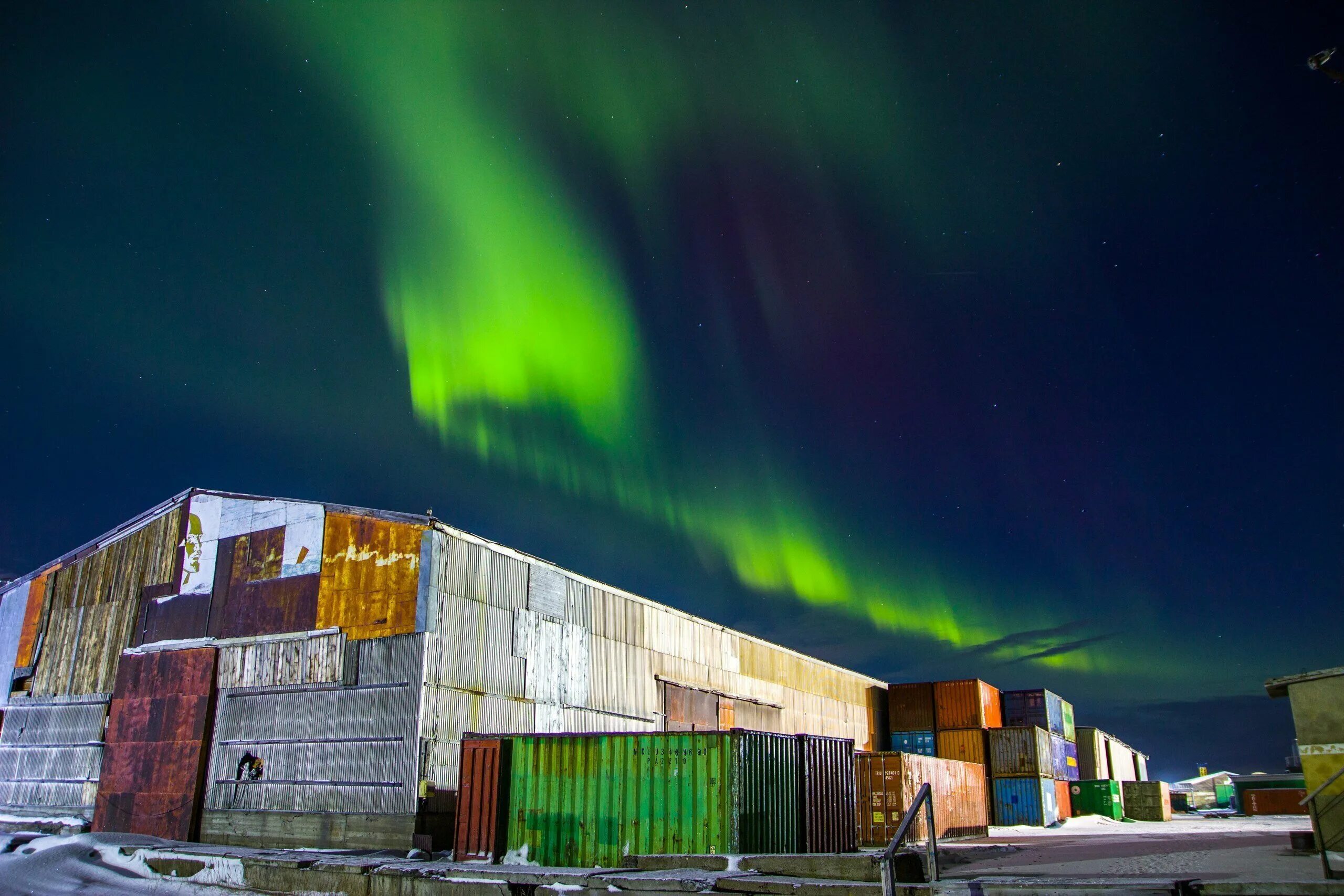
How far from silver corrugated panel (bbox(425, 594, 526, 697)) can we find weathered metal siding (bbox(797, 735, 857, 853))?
9995 millimetres

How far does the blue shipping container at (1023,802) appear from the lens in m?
48.9

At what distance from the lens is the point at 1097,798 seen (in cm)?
5816

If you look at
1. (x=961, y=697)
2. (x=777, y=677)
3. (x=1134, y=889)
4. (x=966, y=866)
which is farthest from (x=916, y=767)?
(x=961, y=697)

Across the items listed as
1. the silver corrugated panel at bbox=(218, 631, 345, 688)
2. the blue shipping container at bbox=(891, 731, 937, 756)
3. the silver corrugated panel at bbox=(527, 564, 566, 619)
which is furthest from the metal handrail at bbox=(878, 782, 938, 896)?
the blue shipping container at bbox=(891, 731, 937, 756)

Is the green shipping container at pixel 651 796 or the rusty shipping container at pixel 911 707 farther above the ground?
the rusty shipping container at pixel 911 707

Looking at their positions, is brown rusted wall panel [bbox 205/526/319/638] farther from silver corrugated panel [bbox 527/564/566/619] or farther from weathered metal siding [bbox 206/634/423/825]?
silver corrugated panel [bbox 527/564/566/619]

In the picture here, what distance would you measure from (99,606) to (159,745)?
7518mm

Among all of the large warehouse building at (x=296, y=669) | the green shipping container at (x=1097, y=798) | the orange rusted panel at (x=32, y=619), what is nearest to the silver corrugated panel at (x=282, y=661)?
the large warehouse building at (x=296, y=669)

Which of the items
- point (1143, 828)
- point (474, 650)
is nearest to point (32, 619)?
point (474, 650)

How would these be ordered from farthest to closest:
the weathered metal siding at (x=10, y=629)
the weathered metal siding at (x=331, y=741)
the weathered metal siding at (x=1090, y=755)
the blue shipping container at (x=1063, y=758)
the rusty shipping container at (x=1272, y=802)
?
the weathered metal siding at (x=1090, y=755) < the rusty shipping container at (x=1272, y=802) < the blue shipping container at (x=1063, y=758) < the weathered metal siding at (x=10, y=629) < the weathered metal siding at (x=331, y=741)

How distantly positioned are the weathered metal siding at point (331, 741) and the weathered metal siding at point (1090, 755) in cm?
6699

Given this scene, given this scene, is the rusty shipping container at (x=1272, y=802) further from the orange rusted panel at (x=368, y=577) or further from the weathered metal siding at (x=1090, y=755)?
the orange rusted panel at (x=368, y=577)

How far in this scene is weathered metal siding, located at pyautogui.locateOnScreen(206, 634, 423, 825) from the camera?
25016mm

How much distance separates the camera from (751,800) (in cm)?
2011
